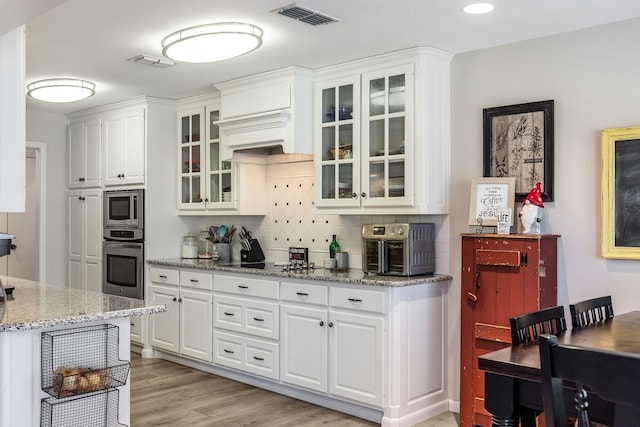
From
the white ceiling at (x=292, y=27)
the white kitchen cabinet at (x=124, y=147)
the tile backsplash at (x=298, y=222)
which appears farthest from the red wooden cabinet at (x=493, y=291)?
the white kitchen cabinet at (x=124, y=147)

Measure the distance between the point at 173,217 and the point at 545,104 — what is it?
351cm

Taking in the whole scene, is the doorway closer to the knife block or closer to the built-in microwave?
the built-in microwave

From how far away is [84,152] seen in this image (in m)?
6.25

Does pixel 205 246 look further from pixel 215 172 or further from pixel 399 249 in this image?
pixel 399 249

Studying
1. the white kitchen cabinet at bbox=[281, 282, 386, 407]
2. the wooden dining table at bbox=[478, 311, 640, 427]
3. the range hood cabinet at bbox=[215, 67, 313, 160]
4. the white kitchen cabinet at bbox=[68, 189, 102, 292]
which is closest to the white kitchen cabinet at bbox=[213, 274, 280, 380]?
the white kitchen cabinet at bbox=[281, 282, 386, 407]

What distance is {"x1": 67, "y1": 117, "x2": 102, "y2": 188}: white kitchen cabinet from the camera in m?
6.11

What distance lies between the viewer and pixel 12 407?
8.16 ft

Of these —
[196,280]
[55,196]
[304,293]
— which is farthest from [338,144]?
[55,196]

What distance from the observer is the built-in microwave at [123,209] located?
5.57 meters

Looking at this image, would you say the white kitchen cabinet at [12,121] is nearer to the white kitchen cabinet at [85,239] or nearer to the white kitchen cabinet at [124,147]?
the white kitchen cabinet at [124,147]

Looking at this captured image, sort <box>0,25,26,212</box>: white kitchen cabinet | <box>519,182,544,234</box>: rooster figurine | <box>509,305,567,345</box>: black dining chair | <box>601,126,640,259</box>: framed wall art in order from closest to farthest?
1. <box>509,305,567,345</box>: black dining chair
2. <box>0,25,26,212</box>: white kitchen cabinet
3. <box>601,126,640,259</box>: framed wall art
4. <box>519,182,544,234</box>: rooster figurine

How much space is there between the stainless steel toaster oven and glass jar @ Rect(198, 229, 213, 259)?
1973 millimetres

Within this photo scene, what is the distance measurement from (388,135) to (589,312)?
1716 millimetres

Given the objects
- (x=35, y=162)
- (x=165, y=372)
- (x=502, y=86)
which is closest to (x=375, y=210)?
(x=502, y=86)
